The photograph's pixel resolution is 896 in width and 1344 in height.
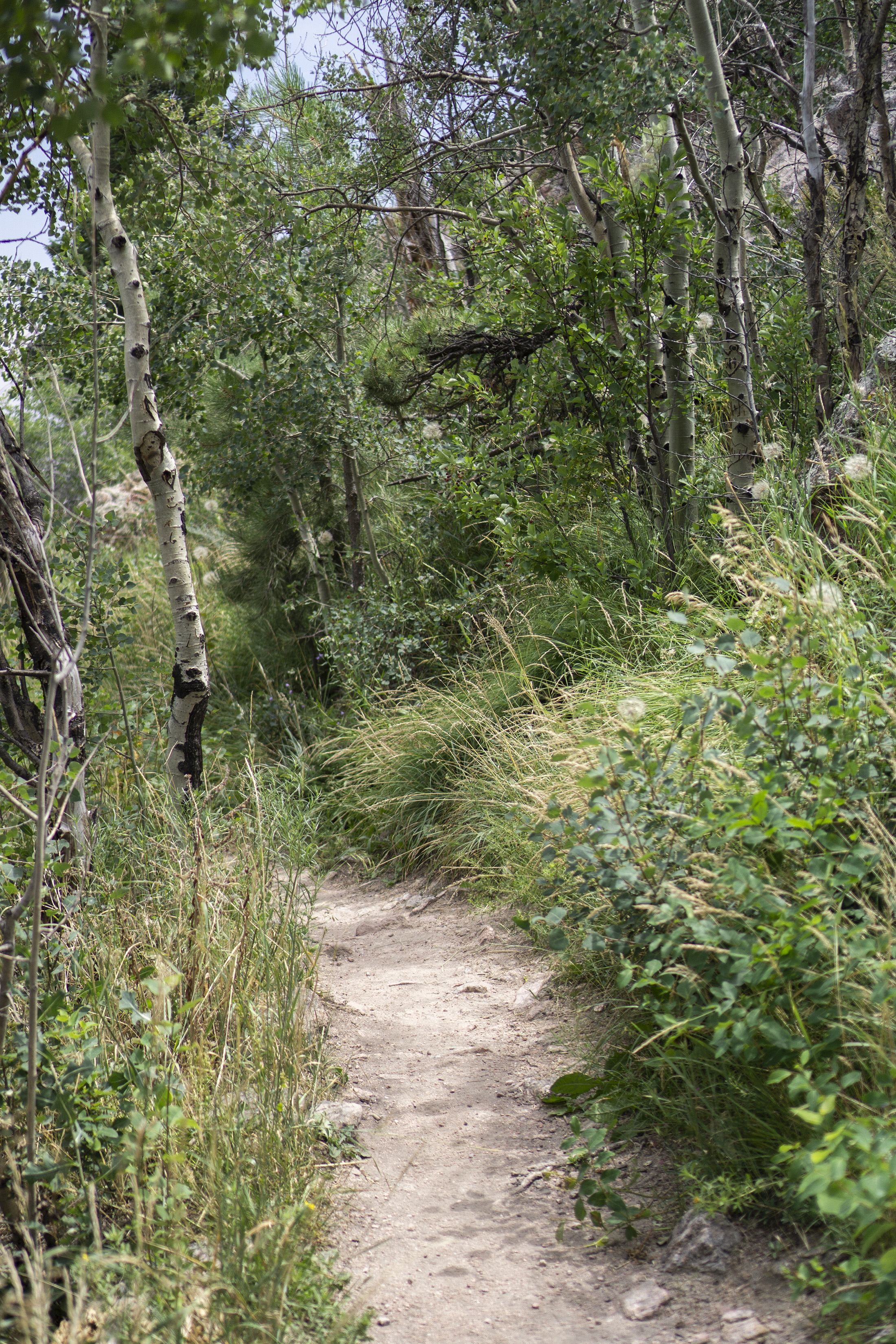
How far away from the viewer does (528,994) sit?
353cm

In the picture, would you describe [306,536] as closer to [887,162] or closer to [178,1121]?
[887,162]

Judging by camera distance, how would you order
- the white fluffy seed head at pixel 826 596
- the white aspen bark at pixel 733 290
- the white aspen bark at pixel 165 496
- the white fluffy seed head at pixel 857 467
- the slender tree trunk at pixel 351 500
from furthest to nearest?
1. the slender tree trunk at pixel 351 500
2. the white aspen bark at pixel 733 290
3. the white aspen bark at pixel 165 496
4. the white fluffy seed head at pixel 857 467
5. the white fluffy seed head at pixel 826 596

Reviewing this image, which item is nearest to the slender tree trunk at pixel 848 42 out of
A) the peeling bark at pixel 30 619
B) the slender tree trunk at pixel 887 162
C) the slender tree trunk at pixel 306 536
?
the slender tree trunk at pixel 887 162

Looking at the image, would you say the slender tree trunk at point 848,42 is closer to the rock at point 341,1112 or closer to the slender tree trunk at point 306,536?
the slender tree trunk at point 306,536

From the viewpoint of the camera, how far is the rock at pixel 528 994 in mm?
3469

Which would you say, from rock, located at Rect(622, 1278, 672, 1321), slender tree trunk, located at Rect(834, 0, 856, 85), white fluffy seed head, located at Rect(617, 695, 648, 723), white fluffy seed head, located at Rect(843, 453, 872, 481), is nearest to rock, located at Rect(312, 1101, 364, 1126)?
rock, located at Rect(622, 1278, 672, 1321)

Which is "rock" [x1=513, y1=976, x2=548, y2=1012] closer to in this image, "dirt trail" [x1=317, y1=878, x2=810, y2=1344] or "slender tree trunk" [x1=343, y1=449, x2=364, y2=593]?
"dirt trail" [x1=317, y1=878, x2=810, y2=1344]

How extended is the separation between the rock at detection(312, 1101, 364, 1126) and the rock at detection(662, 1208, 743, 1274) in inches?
39.2

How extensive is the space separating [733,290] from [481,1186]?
397 cm

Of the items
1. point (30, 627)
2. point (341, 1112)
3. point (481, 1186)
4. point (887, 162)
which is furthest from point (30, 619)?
point (887, 162)

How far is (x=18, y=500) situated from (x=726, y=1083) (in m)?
2.47

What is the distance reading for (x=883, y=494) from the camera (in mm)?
4000

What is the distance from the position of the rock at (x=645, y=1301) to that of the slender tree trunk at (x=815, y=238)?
4.59 meters

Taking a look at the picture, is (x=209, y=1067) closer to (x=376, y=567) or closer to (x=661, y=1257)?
(x=661, y=1257)
